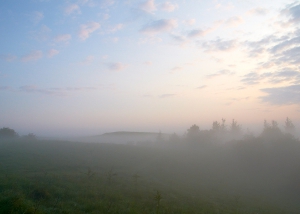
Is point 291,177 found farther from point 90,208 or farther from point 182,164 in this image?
point 90,208

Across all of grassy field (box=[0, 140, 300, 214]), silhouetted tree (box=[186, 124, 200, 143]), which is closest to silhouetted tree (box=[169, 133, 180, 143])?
silhouetted tree (box=[186, 124, 200, 143])

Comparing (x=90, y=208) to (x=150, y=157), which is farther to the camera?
(x=150, y=157)

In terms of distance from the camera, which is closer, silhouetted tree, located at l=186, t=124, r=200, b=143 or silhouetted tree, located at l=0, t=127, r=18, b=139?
silhouetted tree, located at l=186, t=124, r=200, b=143

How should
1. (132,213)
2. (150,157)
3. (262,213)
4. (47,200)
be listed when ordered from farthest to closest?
(150,157)
(262,213)
(47,200)
(132,213)

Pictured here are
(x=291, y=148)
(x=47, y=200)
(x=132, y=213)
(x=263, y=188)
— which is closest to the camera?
(x=132, y=213)

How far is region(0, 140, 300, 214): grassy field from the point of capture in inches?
624

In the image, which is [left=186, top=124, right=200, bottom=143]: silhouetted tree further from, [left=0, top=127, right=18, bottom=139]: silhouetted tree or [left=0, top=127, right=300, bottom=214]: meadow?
[left=0, top=127, right=18, bottom=139]: silhouetted tree

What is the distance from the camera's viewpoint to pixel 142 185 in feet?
91.2

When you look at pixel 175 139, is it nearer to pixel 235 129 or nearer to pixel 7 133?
pixel 235 129

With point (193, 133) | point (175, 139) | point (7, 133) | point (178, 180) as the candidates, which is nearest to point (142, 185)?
point (178, 180)

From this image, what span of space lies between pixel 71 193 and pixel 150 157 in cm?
4319

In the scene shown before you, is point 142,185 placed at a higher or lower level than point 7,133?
lower

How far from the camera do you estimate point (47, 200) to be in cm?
1631

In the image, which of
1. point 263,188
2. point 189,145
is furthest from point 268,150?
point 189,145
